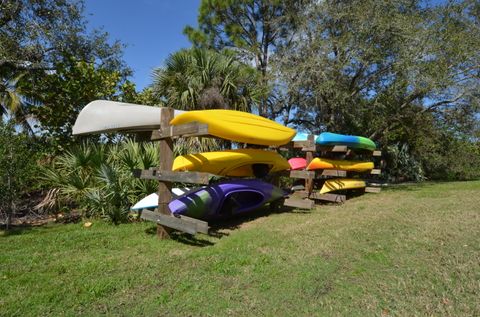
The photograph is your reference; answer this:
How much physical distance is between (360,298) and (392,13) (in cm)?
1060

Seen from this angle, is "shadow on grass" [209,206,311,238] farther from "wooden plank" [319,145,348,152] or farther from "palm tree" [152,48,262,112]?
"palm tree" [152,48,262,112]

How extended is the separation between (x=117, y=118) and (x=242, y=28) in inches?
499

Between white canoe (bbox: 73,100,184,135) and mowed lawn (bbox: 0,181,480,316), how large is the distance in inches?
68.2

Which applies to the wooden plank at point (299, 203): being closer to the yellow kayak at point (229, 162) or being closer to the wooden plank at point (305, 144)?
the yellow kayak at point (229, 162)

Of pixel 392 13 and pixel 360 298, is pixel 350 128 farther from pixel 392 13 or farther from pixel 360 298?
pixel 360 298

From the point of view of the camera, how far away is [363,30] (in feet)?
33.9

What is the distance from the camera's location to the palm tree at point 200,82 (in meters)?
9.55

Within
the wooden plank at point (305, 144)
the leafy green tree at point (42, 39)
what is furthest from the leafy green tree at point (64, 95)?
the wooden plank at point (305, 144)

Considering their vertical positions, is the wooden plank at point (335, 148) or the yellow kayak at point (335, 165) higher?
the wooden plank at point (335, 148)

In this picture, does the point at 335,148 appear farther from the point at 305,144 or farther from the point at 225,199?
the point at 225,199

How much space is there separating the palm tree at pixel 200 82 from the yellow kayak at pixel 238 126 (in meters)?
3.31

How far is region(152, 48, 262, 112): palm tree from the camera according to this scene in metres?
9.55

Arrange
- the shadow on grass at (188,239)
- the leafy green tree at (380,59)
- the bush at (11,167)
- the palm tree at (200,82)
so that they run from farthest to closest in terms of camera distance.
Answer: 1. the leafy green tree at (380,59)
2. the palm tree at (200,82)
3. the bush at (11,167)
4. the shadow on grass at (188,239)

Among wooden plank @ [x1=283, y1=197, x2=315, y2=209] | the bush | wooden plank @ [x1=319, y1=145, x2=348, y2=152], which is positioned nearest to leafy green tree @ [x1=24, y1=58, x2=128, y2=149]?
the bush
